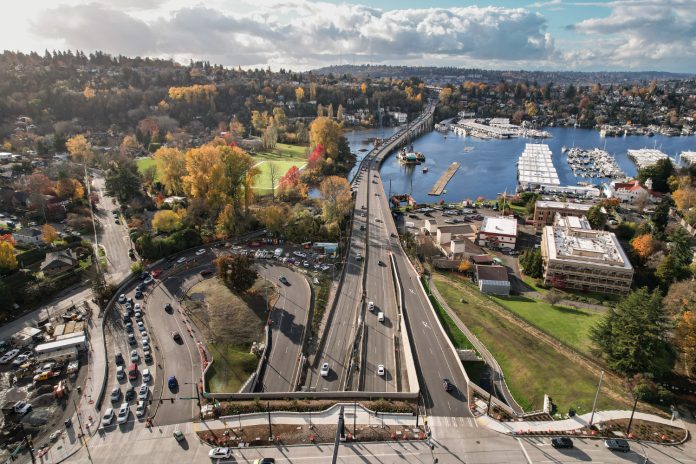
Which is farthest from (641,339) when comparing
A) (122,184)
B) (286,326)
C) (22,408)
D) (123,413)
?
(122,184)

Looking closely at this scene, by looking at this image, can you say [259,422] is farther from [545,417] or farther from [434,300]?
[434,300]

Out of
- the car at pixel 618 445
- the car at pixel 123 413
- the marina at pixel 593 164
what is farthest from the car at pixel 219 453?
the marina at pixel 593 164

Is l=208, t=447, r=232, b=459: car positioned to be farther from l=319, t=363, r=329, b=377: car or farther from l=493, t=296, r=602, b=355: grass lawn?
l=493, t=296, r=602, b=355: grass lawn

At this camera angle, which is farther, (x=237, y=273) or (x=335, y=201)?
(x=335, y=201)

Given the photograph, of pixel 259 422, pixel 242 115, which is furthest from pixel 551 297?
pixel 242 115

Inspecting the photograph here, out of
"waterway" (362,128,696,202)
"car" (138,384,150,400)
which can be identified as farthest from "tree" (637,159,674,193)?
"car" (138,384,150,400)

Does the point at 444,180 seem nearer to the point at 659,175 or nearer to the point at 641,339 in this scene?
the point at 659,175

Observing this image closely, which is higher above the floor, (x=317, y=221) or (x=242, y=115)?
(x=242, y=115)
